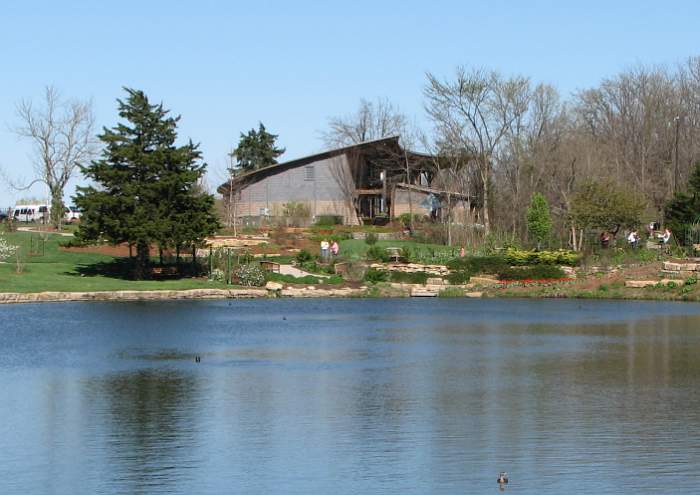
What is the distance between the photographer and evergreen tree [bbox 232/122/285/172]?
113562 mm

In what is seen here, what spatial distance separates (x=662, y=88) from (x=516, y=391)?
3090 inches

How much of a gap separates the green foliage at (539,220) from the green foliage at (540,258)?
5.85 metres

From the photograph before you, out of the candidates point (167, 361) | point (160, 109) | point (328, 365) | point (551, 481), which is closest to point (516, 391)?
point (328, 365)

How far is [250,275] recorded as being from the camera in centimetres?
5369

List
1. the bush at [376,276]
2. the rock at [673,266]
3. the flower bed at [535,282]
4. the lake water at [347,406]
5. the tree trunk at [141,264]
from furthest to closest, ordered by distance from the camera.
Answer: the bush at [376,276] → the tree trunk at [141,264] → the flower bed at [535,282] → the rock at [673,266] → the lake water at [347,406]

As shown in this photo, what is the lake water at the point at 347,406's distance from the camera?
15.7 metres

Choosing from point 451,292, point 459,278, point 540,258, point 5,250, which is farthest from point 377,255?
point 5,250

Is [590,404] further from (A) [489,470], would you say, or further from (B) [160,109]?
(B) [160,109]

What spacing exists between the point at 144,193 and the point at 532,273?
20.2 meters

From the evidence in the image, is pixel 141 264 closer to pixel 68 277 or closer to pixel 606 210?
pixel 68 277

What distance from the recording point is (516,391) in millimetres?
23500

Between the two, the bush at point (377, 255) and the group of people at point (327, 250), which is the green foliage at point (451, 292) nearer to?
the bush at point (377, 255)

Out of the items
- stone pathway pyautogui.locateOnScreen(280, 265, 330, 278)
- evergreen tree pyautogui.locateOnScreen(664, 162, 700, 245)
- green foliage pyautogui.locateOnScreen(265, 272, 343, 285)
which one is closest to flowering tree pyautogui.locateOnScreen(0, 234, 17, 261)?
green foliage pyautogui.locateOnScreen(265, 272, 343, 285)

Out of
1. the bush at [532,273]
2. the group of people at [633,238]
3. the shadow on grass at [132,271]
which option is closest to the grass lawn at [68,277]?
the shadow on grass at [132,271]
